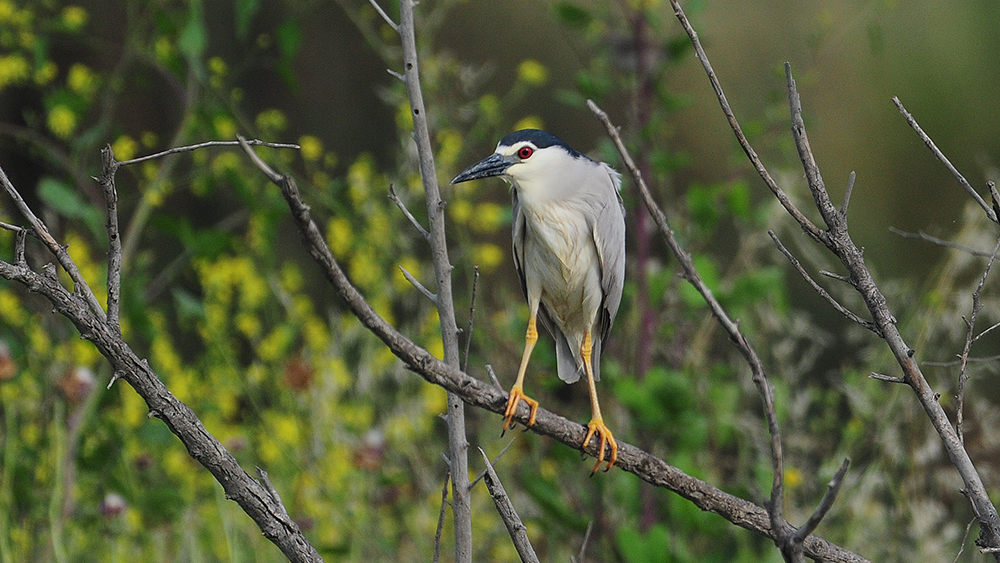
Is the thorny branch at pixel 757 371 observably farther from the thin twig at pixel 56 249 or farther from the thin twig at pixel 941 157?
the thin twig at pixel 56 249

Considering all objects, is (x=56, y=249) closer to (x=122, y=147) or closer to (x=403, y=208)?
(x=403, y=208)

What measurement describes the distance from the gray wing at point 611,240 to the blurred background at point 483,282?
16.2 inches

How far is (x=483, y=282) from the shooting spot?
377cm

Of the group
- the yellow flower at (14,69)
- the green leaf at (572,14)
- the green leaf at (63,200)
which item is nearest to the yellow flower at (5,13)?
the yellow flower at (14,69)

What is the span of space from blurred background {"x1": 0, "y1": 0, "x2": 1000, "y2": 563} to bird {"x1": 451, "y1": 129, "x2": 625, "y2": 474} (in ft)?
1.33

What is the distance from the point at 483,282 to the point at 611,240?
1.75m

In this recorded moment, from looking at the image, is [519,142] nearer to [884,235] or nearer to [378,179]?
[378,179]

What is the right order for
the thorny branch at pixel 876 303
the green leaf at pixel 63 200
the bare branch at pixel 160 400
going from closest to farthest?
the bare branch at pixel 160 400 < the thorny branch at pixel 876 303 < the green leaf at pixel 63 200

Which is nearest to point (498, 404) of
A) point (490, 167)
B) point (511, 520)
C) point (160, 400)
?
point (511, 520)

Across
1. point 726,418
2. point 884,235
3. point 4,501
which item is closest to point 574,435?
point 726,418

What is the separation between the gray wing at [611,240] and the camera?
200cm

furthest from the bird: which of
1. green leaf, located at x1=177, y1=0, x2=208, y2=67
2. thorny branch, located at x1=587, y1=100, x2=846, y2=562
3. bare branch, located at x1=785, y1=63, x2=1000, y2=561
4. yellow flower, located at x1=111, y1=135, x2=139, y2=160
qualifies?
yellow flower, located at x1=111, y1=135, x2=139, y2=160

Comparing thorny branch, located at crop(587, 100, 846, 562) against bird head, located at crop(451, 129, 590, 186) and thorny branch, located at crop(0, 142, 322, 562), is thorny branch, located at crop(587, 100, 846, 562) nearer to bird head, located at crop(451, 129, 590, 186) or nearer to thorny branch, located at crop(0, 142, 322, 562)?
thorny branch, located at crop(0, 142, 322, 562)

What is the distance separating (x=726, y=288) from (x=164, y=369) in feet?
7.15
